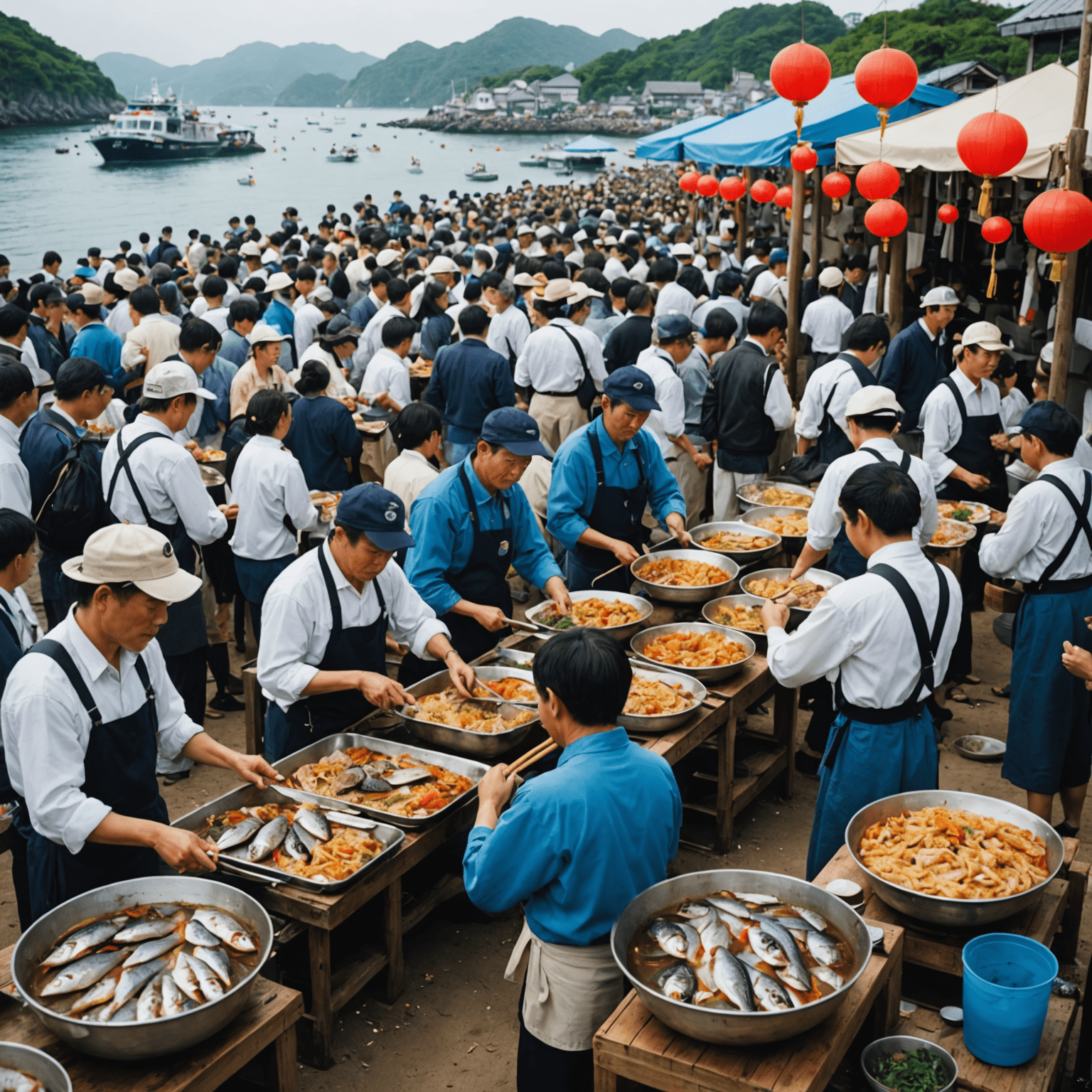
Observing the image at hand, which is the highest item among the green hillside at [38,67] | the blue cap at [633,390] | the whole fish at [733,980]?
the green hillside at [38,67]

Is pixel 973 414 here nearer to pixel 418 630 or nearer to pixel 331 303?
pixel 418 630

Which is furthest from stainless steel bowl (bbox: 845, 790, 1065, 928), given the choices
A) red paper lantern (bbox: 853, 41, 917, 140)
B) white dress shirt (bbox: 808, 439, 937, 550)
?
red paper lantern (bbox: 853, 41, 917, 140)

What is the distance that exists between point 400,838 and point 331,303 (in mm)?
8602

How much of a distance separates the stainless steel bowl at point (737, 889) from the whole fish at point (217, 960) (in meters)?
1.08

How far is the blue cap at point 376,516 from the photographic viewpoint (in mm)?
4070

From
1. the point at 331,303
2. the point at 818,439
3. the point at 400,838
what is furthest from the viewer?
the point at 331,303

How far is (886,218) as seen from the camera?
9.09 m

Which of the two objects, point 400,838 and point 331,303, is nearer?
point 400,838

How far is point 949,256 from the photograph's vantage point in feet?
41.9

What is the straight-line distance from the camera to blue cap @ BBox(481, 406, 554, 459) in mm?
4844

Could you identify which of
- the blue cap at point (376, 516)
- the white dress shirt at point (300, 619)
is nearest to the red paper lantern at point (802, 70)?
the blue cap at point (376, 516)

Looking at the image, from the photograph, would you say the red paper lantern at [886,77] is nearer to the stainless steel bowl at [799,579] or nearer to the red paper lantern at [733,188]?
the stainless steel bowl at [799,579]

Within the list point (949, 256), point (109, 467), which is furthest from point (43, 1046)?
point (949, 256)

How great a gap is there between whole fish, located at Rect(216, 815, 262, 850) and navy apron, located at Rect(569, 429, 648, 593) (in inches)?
110
